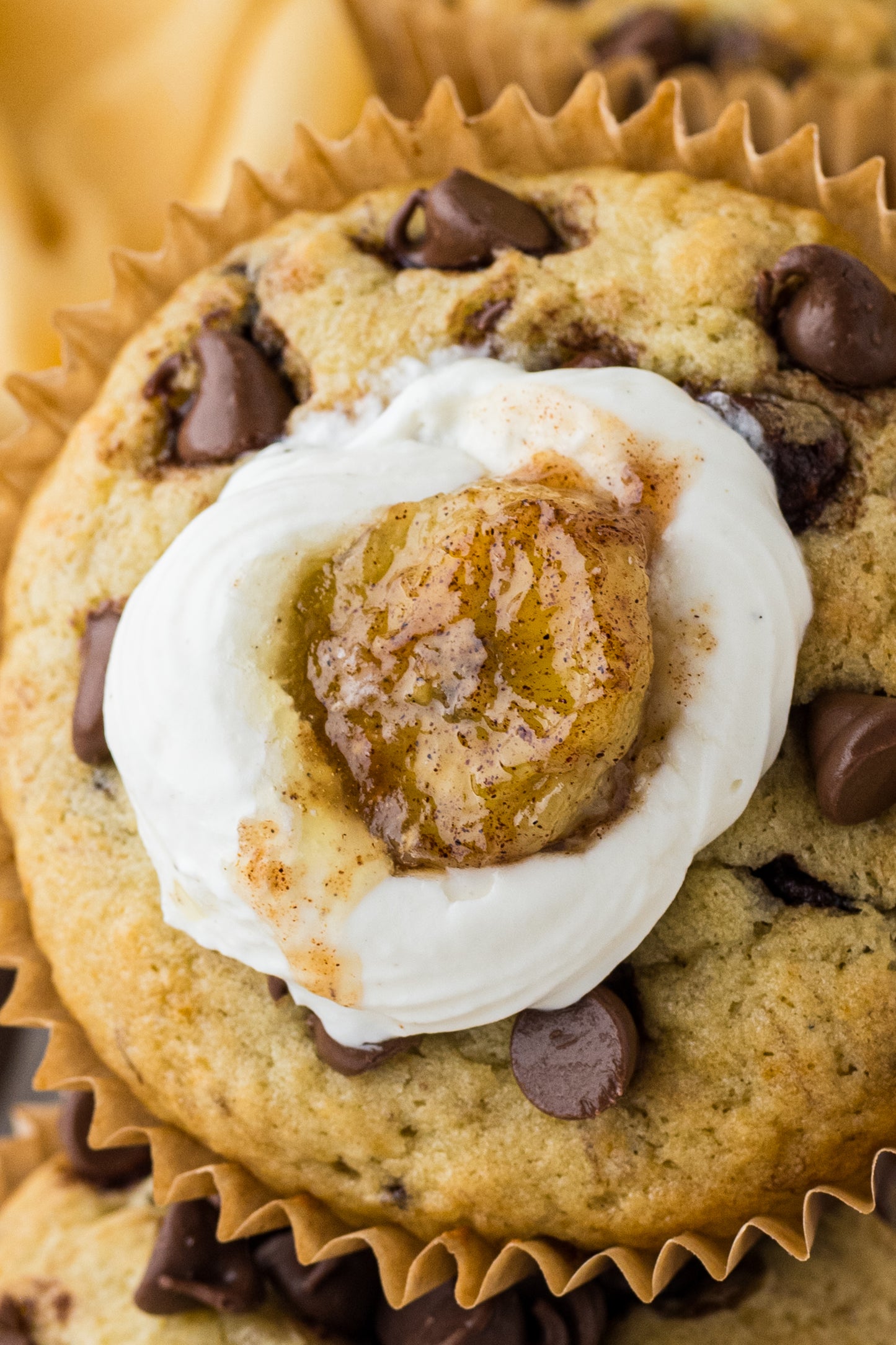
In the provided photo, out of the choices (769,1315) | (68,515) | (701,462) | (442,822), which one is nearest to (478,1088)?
(442,822)

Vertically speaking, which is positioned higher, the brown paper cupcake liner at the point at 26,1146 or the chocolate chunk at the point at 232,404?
the chocolate chunk at the point at 232,404

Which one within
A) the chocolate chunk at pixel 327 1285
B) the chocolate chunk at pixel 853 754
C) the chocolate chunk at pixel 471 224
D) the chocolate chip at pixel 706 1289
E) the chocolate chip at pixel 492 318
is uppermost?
the chocolate chunk at pixel 471 224

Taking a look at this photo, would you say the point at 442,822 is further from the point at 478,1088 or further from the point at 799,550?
the point at 799,550

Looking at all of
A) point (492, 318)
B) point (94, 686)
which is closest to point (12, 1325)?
point (94, 686)

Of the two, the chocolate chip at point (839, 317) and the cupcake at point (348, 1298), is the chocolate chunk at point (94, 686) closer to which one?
the cupcake at point (348, 1298)

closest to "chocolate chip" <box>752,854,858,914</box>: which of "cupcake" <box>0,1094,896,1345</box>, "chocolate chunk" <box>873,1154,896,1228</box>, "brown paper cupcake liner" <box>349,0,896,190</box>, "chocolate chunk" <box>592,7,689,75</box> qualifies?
"chocolate chunk" <box>873,1154,896,1228</box>

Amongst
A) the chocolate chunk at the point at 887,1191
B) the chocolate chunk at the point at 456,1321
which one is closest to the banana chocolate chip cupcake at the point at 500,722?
the chocolate chunk at the point at 456,1321

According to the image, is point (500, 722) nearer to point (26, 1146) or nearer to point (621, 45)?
point (26, 1146)

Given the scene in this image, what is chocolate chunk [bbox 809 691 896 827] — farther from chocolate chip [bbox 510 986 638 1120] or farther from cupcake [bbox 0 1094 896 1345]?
cupcake [bbox 0 1094 896 1345]
